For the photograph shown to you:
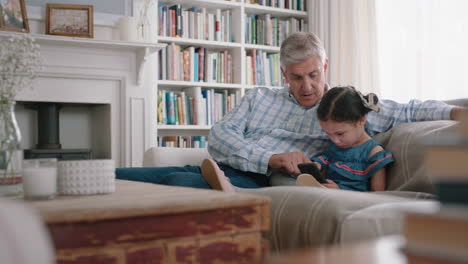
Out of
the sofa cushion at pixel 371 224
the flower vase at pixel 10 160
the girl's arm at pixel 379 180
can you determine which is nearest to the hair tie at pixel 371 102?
the girl's arm at pixel 379 180

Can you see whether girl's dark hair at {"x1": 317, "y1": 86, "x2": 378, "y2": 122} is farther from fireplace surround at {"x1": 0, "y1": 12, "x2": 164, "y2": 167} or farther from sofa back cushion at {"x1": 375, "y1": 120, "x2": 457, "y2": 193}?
fireplace surround at {"x1": 0, "y1": 12, "x2": 164, "y2": 167}

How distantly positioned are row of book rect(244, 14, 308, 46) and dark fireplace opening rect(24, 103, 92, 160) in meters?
→ 1.61

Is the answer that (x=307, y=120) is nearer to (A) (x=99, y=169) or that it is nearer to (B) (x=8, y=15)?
(A) (x=99, y=169)

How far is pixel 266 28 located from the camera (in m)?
→ 4.51

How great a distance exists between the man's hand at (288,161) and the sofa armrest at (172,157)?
1.82 ft

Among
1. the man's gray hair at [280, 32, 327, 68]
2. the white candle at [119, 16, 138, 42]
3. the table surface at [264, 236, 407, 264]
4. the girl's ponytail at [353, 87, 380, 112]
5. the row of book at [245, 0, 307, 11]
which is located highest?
the row of book at [245, 0, 307, 11]

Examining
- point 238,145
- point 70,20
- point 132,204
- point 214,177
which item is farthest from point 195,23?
point 132,204

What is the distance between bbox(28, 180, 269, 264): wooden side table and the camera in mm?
809

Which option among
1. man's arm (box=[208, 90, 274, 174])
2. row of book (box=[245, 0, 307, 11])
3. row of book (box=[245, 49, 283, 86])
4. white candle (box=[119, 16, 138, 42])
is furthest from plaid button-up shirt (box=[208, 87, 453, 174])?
row of book (box=[245, 0, 307, 11])

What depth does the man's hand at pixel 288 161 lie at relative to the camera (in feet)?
6.16

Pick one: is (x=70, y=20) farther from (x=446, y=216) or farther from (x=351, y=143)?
(x=446, y=216)

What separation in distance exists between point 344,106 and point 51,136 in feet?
8.12

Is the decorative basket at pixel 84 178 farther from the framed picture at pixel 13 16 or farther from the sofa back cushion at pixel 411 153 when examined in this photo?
the framed picture at pixel 13 16

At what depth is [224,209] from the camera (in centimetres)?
92
